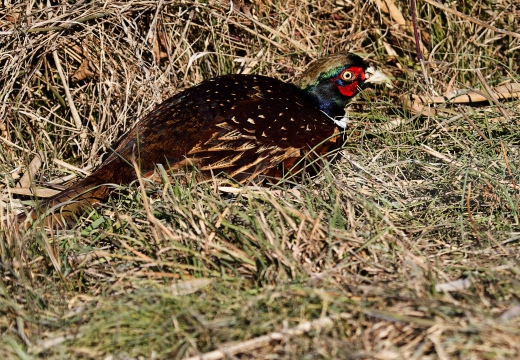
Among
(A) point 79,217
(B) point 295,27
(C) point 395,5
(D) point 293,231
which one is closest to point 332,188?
(D) point 293,231

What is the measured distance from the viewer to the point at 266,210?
3.07m

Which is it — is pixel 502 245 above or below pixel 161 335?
below

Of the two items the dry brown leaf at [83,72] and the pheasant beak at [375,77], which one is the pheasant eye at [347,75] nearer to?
the pheasant beak at [375,77]

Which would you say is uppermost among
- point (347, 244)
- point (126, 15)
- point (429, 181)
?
point (126, 15)

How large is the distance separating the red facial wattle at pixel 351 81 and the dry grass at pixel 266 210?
0.57 ft

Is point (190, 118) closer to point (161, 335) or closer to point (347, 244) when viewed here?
point (347, 244)

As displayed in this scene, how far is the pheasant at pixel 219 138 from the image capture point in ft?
11.5

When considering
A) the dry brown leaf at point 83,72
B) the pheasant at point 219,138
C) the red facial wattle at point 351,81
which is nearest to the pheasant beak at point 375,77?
the red facial wattle at point 351,81

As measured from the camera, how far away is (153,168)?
11.6 feet

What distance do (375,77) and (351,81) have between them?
0.21m

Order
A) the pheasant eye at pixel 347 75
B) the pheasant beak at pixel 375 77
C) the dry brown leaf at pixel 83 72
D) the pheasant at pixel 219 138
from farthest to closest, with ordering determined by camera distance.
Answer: the dry brown leaf at pixel 83 72 < the pheasant beak at pixel 375 77 < the pheasant eye at pixel 347 75 < the pheasant at pixel 219 138

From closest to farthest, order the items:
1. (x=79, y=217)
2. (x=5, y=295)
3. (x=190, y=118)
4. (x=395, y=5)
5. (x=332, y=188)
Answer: (x=5, y=295) → (x=332, y=188) → (x=79, y=217) → (x=190, y=118) → (x=395, y=5)

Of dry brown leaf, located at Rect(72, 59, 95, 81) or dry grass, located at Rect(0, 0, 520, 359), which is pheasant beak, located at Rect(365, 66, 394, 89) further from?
dry brown leaf, located at Rect(72, 59, 95, 81)

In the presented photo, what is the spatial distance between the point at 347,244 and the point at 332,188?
441 millimetres
